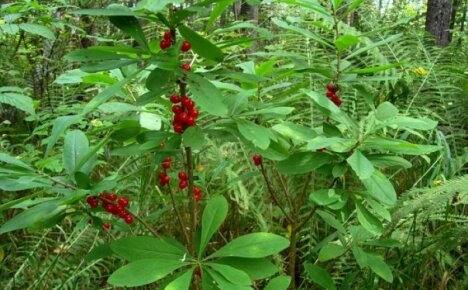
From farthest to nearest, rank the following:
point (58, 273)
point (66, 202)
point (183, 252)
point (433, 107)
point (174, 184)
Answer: point (433, 107) < point (58, 273) < point (174, 184) < point (183, 252) < point (66, 202)

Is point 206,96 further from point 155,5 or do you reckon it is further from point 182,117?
point 155,5

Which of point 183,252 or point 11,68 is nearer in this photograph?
point 183,252

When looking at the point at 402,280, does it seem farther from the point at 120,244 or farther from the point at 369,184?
the point at 120,244

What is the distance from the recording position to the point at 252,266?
124 centimetres

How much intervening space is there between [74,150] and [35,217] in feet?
0.80

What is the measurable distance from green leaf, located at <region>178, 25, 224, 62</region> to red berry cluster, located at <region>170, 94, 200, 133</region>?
0.53ft

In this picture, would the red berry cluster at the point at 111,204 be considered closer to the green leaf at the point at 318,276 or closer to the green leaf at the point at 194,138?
the green leaf at the point at 194,138

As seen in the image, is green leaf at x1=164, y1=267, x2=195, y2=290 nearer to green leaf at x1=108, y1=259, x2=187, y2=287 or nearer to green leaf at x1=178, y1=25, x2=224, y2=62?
green leaf at x1=108, y1=259, x2=187, y2=287

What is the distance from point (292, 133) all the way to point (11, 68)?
12.6ft

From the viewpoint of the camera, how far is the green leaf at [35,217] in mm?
1188

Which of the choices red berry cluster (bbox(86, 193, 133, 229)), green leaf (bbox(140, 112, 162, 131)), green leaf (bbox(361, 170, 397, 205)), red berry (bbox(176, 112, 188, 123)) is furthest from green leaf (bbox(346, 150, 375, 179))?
red berry cluster (bbox(86, 193, 133, 229))

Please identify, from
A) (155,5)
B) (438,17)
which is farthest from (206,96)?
(438,17)

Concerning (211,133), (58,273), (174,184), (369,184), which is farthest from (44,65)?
(369,184)

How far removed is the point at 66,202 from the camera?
1146 millimetres
